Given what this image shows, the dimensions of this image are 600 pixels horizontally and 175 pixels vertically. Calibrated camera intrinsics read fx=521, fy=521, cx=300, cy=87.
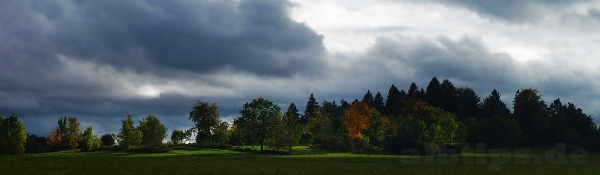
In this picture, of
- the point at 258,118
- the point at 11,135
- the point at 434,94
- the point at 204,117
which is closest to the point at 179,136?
the point at 204,117

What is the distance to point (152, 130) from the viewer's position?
3932 inches

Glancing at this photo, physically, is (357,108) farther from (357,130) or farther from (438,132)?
(438,132)

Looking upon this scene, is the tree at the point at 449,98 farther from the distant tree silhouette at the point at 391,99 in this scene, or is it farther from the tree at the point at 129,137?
the tree at the point at 129,137

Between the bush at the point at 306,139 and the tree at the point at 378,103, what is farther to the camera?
the tree at the point at 378,103

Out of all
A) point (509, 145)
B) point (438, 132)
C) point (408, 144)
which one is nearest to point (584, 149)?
point (509, 145)

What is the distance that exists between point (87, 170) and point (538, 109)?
12777cm

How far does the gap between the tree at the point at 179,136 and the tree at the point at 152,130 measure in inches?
296

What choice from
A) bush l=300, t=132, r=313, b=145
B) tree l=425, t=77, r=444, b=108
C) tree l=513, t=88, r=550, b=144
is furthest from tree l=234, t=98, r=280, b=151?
tree l=425, t=77, r=444, b=108

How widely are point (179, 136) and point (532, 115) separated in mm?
91265

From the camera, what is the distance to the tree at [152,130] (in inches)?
3885

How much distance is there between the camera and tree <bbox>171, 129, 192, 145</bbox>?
108938mm

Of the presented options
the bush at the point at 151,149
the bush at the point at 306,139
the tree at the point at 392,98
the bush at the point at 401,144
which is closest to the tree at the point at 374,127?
the bush at the point at 306,139

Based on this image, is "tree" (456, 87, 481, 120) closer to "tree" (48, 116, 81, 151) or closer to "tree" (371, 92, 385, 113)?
"tree" (371, 92, 385, 113)

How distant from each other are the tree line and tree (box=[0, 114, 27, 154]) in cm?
14
